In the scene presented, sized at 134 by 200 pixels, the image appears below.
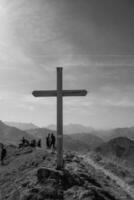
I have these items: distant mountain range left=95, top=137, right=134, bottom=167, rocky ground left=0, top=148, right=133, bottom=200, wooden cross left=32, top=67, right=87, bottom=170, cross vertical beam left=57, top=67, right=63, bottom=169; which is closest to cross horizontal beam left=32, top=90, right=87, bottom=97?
wooden cross left=32, top=67, right=87, bottom=170

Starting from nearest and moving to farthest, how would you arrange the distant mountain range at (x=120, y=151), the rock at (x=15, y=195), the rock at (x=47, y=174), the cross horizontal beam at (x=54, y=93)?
the rock at (x=15, y=195), the rock at (x=47, y=174), the cross horizontal beam at (x=54, y=93), the distant mountain range at (x=120, y=151)

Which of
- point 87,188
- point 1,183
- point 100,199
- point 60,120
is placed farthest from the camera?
point 1,183

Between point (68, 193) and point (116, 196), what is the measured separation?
8.18ft

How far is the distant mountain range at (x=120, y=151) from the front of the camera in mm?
25320

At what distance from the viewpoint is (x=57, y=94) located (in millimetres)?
12312

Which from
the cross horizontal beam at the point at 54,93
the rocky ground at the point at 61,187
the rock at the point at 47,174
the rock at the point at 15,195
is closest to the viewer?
the rocky ground at the point at 61,187

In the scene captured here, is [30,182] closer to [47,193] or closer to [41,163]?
[47,193]

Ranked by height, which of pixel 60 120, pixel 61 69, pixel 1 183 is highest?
pixel 61 69

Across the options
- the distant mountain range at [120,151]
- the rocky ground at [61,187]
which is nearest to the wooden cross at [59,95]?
the rocky ground at [61,187]

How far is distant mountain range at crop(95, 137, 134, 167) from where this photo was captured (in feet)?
83.1

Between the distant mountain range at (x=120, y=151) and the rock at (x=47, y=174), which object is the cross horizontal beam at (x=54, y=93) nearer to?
the rock at (x=47, y=174)

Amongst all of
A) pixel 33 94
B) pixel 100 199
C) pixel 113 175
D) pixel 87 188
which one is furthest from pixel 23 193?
pixel 113 175

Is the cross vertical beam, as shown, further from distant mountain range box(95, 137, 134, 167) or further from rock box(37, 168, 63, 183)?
distant mountain range box(95, 137, 134, 167)

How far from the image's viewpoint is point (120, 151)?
90625mm
